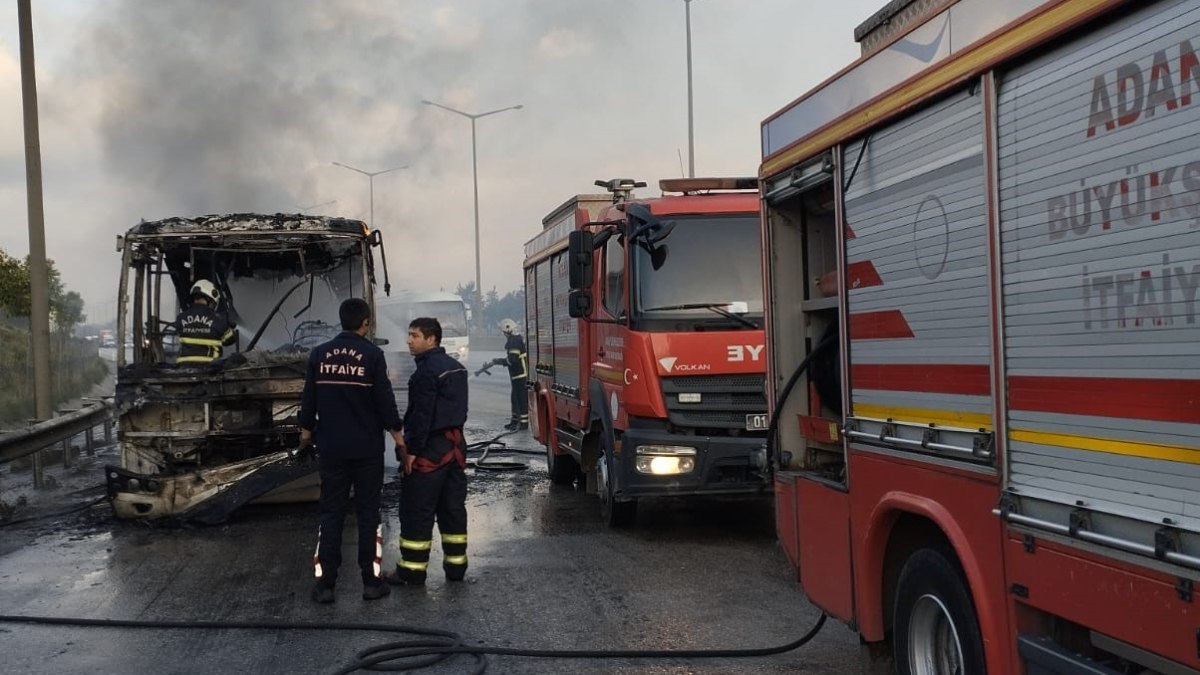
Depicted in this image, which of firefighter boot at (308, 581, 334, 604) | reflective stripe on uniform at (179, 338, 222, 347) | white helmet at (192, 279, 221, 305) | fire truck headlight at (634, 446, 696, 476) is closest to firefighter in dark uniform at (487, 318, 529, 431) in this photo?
white helmet at (192, 279, 221, 305)

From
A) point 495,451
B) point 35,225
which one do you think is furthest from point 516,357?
point 35,225

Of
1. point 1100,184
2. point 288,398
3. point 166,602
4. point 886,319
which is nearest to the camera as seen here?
point 1100,184

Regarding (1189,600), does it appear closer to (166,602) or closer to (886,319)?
(886,319)

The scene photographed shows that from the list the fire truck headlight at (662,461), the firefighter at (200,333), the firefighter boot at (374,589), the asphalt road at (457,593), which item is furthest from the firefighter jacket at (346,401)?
the firefighter at (200,333)

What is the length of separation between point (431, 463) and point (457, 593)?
0.87 metres

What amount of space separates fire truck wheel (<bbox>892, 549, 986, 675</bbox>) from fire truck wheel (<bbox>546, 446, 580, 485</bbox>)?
7413 millimetres

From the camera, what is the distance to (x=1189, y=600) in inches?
96.2

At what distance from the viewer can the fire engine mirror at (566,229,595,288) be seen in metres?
8.34

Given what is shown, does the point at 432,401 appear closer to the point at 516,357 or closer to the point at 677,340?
the point at 677,340

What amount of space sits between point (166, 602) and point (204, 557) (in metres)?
1.41

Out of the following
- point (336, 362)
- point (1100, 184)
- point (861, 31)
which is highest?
point (861, 31)

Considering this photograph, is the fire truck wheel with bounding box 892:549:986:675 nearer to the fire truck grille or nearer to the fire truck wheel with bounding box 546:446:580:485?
the fire truck grille

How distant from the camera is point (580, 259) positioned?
8328 mm

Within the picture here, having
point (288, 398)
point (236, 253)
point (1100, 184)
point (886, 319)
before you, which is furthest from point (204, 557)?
point (1100, 184)
